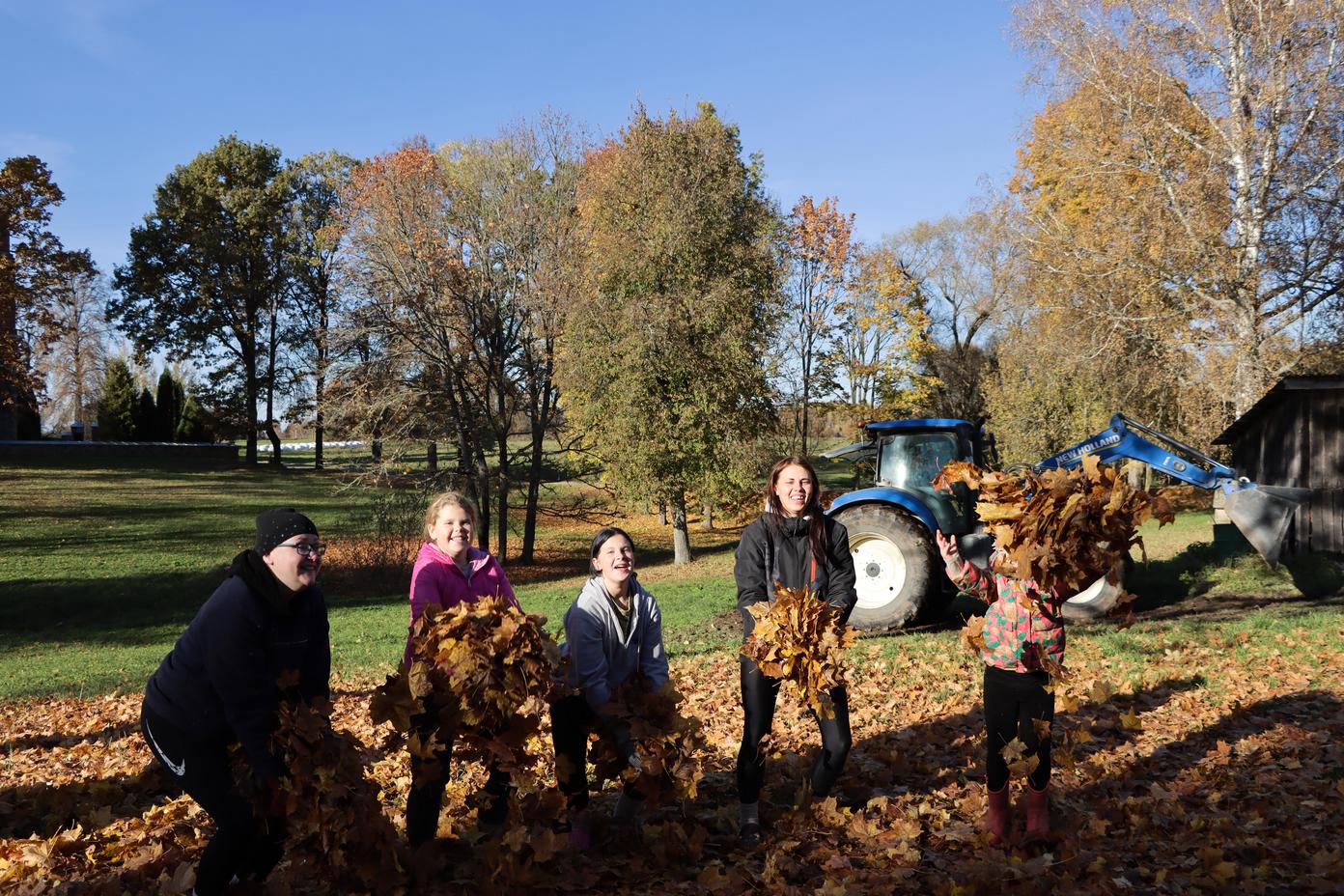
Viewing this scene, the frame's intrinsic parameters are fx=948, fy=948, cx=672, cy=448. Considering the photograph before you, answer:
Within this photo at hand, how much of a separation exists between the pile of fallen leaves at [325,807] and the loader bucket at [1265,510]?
11592mm

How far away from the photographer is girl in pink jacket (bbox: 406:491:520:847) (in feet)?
13.9

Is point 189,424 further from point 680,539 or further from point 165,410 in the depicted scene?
point 680,539

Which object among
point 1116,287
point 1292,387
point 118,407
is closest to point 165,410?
point 118,407

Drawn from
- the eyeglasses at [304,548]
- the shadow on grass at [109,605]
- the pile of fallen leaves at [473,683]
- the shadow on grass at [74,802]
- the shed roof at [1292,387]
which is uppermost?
the shed roof at [1292,387]

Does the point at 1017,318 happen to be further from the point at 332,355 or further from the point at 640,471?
the point at 332,355

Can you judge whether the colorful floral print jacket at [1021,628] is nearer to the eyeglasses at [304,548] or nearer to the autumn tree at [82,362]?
the eyeglasses at [304,548]

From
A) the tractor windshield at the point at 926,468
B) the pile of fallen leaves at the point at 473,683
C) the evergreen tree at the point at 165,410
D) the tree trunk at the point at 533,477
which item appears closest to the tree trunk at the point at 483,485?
the tree trunk at the point at 533,477

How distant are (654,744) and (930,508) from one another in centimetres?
813

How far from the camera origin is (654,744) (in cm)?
444

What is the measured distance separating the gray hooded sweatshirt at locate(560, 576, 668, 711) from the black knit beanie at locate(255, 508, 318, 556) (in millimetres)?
1222

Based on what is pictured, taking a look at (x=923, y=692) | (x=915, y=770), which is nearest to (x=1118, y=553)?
(x=915, y=770)

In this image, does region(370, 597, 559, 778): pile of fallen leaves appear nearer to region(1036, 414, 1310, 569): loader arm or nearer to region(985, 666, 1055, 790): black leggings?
region(985, 666, 1055, 790): black leggings

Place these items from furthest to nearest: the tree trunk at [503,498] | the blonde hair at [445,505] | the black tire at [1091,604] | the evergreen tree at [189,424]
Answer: the evergreen tree at [189,424], the tree trunk at [503,498], the black tire at [1091,604], the blonde hair at [445,505]

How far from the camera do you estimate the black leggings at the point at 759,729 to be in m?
4.70
